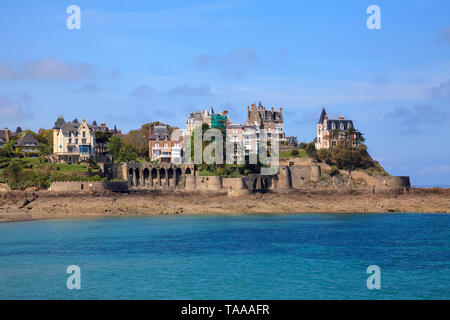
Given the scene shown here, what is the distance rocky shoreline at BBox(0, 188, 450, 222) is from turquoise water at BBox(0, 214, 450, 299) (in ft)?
28.8

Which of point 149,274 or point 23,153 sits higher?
point 23,153

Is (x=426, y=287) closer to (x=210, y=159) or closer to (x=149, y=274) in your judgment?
(x=149, y=274)

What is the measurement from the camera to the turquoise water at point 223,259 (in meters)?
27.1

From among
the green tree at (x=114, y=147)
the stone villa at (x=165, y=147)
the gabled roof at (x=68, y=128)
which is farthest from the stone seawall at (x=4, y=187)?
the stone villa at (x=165, y=147)

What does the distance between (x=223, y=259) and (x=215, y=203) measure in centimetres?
3749

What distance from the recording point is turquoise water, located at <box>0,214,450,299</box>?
88.8ft

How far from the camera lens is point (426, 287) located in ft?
91.8

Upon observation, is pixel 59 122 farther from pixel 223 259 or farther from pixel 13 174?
pixel 223 259

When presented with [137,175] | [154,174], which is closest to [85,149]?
[137,175]

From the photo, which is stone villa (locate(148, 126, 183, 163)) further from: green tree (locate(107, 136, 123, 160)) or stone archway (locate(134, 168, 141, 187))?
stone archway (locate(134, 168, 141, 187))

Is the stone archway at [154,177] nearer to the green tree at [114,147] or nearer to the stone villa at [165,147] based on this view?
the stone villa at [165,147]

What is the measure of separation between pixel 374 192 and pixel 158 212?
91.9ft

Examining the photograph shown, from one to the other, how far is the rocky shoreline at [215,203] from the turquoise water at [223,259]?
8.78m
